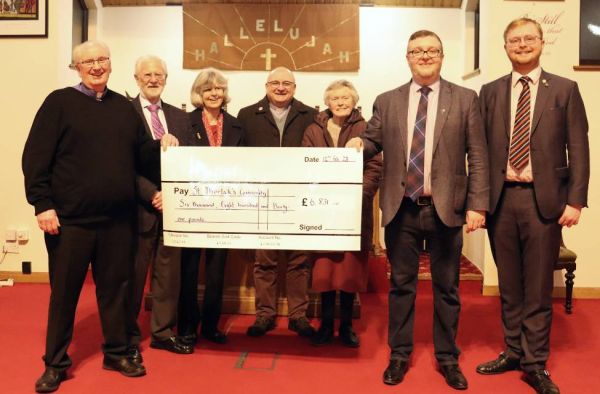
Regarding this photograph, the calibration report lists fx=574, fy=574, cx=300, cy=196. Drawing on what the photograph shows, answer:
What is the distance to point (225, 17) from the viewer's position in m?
5.99

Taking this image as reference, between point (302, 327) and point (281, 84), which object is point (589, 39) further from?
point (302, 327)

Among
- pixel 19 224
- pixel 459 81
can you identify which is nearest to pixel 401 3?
pixel 459 81

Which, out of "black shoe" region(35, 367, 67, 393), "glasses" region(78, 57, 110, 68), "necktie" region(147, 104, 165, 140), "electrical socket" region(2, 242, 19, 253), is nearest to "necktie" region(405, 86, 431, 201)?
"necktie" region(147, 104, 165, 140)

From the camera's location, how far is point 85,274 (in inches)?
105

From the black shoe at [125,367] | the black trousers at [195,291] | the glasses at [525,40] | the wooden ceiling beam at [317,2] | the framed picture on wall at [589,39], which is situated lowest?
the black shoe at [125,367]

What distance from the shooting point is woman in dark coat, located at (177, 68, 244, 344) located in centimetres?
312

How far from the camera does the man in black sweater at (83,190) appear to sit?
2479mm

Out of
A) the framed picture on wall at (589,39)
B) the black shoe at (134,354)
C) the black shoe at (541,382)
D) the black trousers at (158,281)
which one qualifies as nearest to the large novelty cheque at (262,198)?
the black trousers at (158,281)

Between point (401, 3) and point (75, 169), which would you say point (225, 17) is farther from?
point (75, 169)

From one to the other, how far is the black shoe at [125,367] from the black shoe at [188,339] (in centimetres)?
34

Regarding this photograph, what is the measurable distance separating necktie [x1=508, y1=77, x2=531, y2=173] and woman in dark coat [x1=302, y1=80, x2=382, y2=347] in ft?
2.40

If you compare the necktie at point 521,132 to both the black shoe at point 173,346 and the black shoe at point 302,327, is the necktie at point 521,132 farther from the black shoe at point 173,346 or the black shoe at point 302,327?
the black shoe at point 173,346

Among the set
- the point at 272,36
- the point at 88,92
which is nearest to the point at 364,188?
the point at 88,92

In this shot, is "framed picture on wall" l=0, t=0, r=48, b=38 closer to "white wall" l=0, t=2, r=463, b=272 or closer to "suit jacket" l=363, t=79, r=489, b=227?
"white wall" l=0, t=2, r=463, b=272
